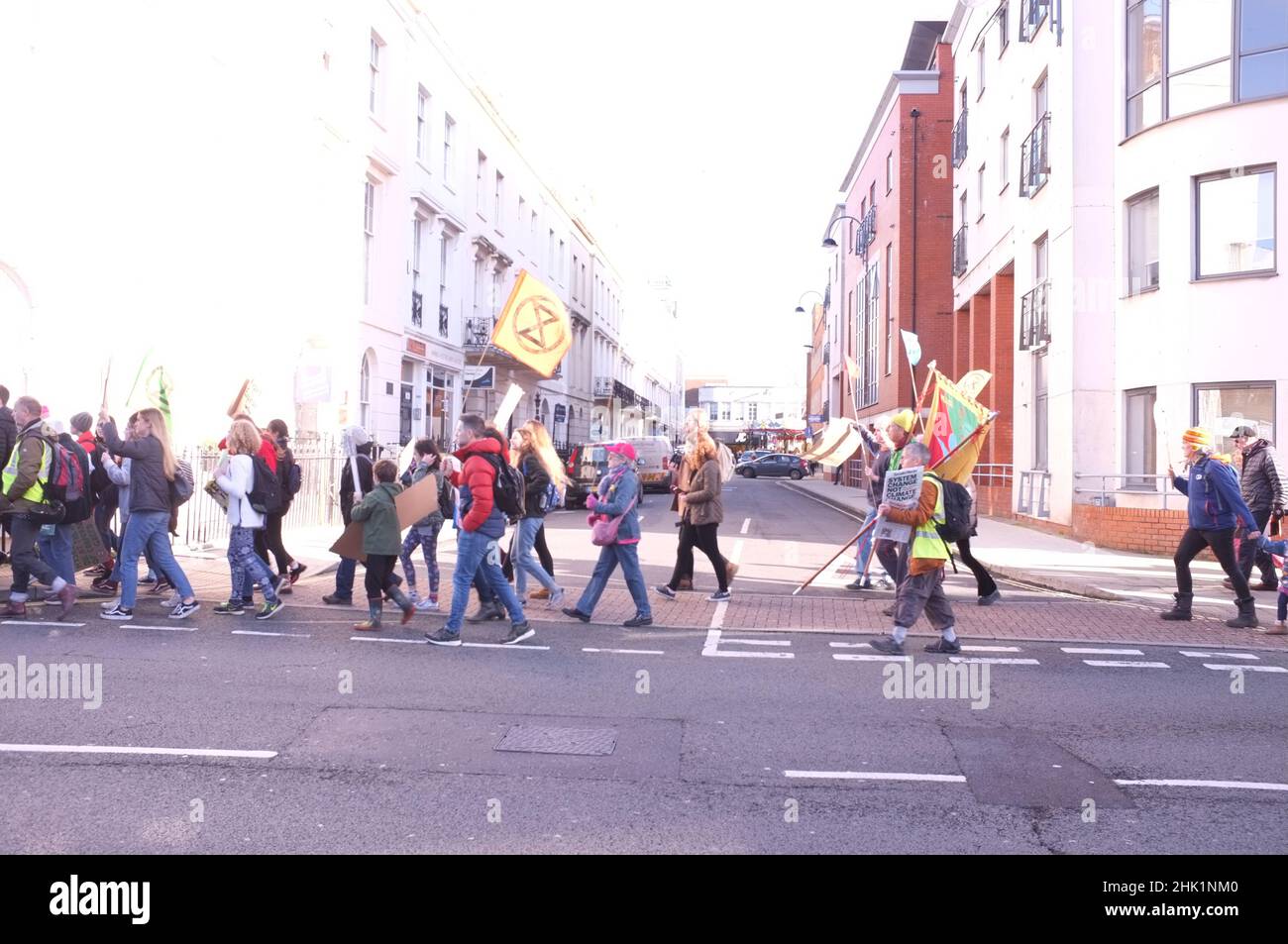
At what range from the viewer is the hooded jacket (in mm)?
8094

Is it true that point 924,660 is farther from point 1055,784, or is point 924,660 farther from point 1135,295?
point 1135,295

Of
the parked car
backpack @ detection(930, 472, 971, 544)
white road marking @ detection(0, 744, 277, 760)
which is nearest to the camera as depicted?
white road marking @ detection(0, 744, 277, 760)

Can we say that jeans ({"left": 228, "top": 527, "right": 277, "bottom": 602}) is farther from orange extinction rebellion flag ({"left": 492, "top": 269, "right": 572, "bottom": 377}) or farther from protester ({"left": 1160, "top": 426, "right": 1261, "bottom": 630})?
protester ({"left": 1160, "top": 426, "right": 1261, "bottom": 630})

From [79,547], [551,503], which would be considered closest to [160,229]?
[79,547]

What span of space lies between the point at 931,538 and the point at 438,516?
4534 millimetres

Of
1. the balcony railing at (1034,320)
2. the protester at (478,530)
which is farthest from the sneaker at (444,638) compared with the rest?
the balcony railing at (1034,320)

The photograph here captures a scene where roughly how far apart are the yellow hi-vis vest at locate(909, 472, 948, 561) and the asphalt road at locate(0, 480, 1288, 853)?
0.80 metres

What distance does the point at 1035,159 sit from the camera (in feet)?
67.9

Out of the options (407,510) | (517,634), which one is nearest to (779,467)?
A: (407,510)

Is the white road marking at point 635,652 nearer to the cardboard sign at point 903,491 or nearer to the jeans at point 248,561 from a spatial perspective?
the cardboard sign at point 903,491

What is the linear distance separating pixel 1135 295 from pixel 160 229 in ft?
51.2

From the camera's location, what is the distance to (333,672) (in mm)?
7160

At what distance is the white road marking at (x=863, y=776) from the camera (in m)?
5.06

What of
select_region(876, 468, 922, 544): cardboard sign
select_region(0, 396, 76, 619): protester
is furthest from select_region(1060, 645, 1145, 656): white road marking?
select_region(0, 396, 76, 619): protester
